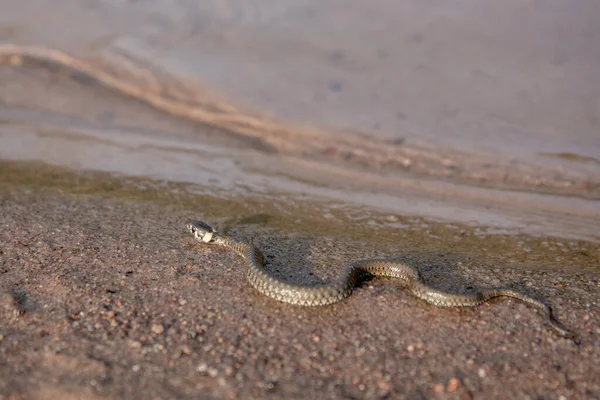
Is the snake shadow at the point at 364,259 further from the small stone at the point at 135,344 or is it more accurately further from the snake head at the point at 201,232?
the small stone at the point at 135,344

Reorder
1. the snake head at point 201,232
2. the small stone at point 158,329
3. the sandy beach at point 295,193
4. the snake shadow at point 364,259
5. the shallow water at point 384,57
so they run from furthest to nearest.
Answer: the shallow water at point 384,57 < the snake head at point 201,232 < the snake shadow at point 364,259 < the small stone at point 158,329 < the sandy beach at point 295,193

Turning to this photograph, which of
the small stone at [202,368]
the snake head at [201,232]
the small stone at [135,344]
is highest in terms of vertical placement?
the snake head at [201,232]

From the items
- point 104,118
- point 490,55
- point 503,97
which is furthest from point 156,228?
point 490,55

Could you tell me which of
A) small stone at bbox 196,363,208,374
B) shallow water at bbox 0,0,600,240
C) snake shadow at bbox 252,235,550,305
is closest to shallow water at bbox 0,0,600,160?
shallow water at bbox 0,0,600,240

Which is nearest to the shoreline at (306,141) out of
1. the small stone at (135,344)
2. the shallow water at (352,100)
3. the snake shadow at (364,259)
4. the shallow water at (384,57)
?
→ the shallow water at (352,100)

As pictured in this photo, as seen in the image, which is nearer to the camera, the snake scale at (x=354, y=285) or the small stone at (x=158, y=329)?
the small stone at (x=158, y=329)

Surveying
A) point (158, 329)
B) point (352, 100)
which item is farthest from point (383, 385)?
point (352, 100)

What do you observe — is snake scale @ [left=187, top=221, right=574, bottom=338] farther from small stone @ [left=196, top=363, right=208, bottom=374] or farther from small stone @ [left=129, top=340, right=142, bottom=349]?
small stone @ [left=129, top=340, right=142, bottom=349]
